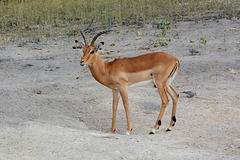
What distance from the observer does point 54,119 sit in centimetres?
601

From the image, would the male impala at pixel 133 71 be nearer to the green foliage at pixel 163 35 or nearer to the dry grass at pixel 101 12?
the green foliage at pixel 163 35

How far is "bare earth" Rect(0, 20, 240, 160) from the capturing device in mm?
4418

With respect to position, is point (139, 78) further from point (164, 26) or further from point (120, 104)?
point (164, 26)

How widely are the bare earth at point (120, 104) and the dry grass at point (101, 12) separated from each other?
4.92 ft

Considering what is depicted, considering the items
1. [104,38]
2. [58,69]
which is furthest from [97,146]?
[104,38]

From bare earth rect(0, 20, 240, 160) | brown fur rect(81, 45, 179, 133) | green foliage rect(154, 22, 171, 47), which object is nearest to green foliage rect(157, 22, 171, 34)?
green foliage rect(154, 22, 171, 47)

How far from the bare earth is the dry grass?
1.50 metres

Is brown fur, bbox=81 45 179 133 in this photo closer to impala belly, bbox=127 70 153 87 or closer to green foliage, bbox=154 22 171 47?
impala belly, bbox=127 70 153 87

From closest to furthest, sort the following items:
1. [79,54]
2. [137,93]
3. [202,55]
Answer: [137,93], [202,55], [79,54]

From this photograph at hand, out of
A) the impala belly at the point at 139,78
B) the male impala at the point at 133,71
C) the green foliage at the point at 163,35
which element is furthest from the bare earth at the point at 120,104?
the impala belly at the point at 139,78

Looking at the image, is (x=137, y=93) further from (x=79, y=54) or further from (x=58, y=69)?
(x=79, y=54)

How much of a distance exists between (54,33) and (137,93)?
731cm

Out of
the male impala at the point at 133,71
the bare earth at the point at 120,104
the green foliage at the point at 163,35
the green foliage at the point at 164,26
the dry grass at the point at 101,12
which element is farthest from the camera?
the dry grass at the point at 101,12

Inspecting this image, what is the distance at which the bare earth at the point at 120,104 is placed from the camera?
4418mm
